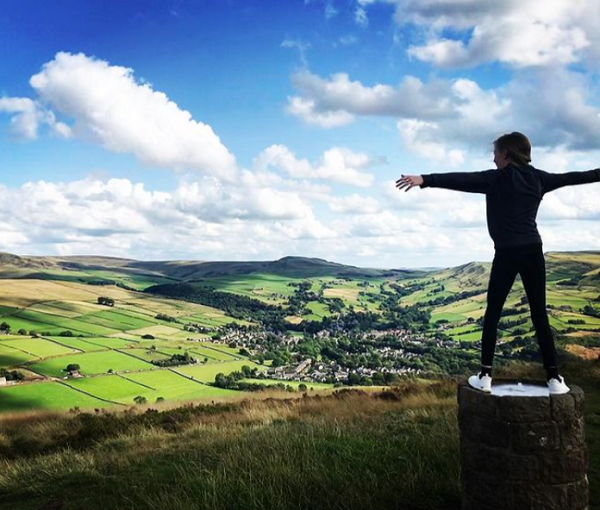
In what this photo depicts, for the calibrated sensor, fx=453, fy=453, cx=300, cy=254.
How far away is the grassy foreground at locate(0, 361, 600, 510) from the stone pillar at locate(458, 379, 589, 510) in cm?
150

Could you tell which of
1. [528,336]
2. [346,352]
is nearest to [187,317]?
[346,352]

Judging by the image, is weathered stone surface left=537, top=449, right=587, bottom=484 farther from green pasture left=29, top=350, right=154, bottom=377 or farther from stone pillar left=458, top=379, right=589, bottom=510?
green pasture left=29, top=350, right=154, bottom=377

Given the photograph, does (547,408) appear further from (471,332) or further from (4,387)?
(471,332)

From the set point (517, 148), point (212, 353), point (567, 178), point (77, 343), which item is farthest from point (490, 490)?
point (212, 353)

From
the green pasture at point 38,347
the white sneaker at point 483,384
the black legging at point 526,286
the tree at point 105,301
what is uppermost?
the black legging at point 526,286

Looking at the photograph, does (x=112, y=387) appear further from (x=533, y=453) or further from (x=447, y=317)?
(x=447, y=317)

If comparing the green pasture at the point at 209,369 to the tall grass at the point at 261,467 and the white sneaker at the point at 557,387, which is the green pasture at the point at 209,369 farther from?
the white sneaker at the point at 557,387

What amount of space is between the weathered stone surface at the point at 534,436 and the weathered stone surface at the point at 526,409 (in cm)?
6

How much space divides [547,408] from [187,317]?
11404cm

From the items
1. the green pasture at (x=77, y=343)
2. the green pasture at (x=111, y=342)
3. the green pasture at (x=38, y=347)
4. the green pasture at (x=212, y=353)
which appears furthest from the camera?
the green pasture at (x=212, y=353)

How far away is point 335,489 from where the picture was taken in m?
6.42

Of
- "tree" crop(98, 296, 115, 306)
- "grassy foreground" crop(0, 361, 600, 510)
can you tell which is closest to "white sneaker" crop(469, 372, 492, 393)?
"grassy foreground" crop(0, 361, 600, 510)

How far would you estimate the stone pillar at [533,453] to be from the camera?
185 inches

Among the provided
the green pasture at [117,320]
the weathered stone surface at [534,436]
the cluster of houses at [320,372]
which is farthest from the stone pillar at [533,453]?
the green pasture at [117,320]
